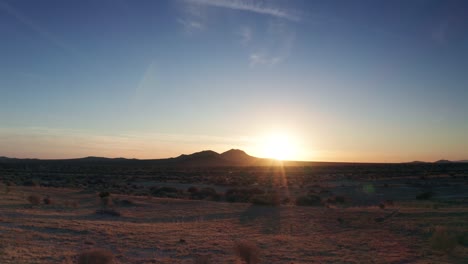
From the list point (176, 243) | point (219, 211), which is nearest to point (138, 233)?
point (176, 243)

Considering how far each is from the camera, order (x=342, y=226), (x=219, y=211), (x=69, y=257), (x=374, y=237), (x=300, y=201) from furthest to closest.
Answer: (x=300, y=201)
(x=219, y=211)
(x=342, y=226)
(x=374, y=237)
(x=69, y=257)

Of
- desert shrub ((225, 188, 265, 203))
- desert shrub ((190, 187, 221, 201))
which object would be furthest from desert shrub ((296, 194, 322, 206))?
desert shrub ((190, 187, 221, 201))

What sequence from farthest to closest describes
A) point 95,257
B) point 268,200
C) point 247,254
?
point 268,200
point 247,254
point 95,257

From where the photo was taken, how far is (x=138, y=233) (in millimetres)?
19000

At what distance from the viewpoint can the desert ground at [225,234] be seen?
585 inches

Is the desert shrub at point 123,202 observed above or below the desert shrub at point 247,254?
above

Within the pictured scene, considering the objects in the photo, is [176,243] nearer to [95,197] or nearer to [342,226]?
[342,226]

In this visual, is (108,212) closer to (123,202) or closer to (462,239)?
(123,202)

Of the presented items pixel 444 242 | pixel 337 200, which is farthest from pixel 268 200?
pixel 444 242

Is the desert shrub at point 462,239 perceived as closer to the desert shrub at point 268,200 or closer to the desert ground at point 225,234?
the desert ground at point 225,234

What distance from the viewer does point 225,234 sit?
1958cm

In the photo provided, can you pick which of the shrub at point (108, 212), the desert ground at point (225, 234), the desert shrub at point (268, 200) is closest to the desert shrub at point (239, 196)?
the desert shrub at point (268, 200)

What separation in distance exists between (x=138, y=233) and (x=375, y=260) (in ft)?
35.3

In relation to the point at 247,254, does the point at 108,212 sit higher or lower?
higher
